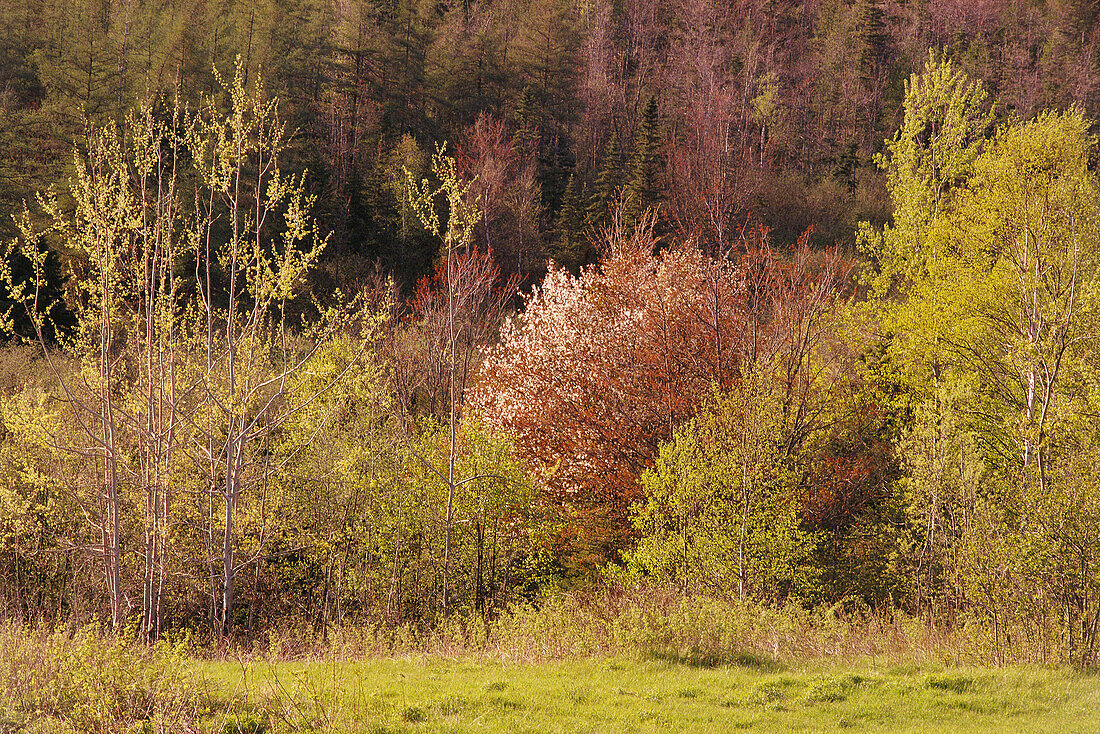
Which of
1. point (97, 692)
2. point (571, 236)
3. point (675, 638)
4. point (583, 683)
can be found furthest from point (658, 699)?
point (571, 236)

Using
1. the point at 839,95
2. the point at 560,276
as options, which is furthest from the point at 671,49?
the point at 560,276

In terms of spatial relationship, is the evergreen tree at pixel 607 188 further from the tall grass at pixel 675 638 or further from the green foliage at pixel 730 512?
the tall grass at pixel 675 638

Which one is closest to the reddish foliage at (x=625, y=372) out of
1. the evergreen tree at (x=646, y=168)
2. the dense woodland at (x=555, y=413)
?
the dense woodland at (x=555, y=413)

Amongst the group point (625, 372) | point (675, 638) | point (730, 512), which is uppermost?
point (625, 372)

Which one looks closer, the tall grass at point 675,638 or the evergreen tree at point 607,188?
the tall grass at point 675,638

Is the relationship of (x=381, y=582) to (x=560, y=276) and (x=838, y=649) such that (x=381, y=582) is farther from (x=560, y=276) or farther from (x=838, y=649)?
(x=560, y=276)

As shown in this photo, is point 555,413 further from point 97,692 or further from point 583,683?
point 97,692

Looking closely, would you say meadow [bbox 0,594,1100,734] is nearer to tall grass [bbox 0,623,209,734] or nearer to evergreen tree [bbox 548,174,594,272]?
tall grass [bbox 0,623,209,734]

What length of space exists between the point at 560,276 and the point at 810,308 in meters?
8.36

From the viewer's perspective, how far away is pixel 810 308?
19.2 meters

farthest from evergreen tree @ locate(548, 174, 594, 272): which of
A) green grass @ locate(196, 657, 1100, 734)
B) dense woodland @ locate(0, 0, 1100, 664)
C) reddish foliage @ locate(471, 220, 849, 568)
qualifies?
green grass @ locate(196, 657, 1100, 734)

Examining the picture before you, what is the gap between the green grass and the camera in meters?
8.23

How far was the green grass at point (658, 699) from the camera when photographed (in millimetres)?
8227

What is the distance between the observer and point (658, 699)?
909 cm
